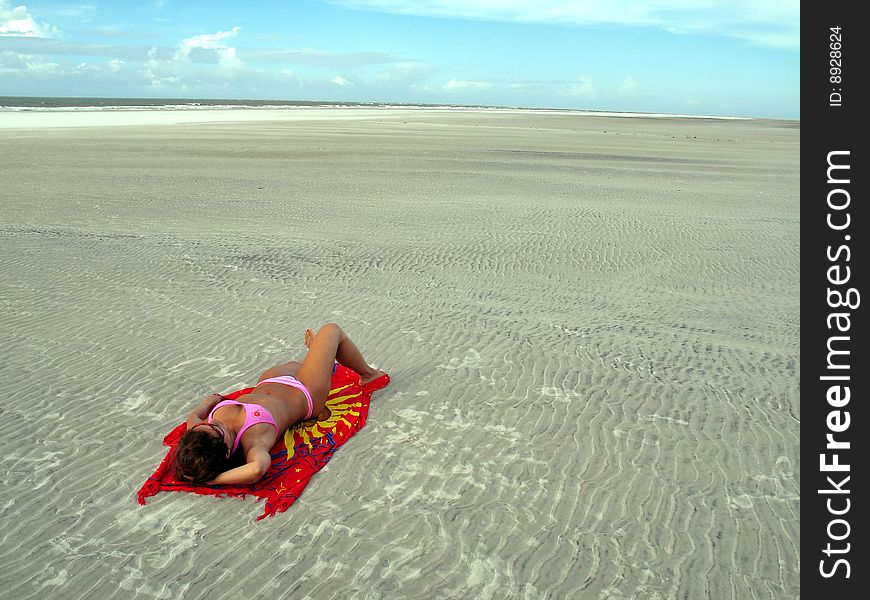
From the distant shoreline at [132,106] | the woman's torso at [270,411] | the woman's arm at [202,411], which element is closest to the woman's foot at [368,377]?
the woman's torso at [270,411]

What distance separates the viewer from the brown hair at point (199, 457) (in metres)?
4.03

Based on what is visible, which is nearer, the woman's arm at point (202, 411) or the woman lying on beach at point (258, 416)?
the woman lying on beach at point (258, 416)

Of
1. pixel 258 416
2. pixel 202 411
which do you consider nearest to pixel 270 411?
pixel 258 416

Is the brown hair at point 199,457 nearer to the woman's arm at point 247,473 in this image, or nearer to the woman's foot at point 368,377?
the woman's arm at point 247,473

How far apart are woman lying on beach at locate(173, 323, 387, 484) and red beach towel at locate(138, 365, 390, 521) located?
0.09 m

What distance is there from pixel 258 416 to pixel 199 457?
471mm

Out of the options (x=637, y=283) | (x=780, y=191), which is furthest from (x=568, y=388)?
(x=780, y=191)

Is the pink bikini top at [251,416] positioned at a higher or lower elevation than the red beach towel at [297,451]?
higher

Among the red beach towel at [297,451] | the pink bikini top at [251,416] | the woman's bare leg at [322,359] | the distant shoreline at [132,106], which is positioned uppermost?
the distant shoreline at [132,106]

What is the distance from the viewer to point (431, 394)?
549cm

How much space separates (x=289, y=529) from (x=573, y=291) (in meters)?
5.17

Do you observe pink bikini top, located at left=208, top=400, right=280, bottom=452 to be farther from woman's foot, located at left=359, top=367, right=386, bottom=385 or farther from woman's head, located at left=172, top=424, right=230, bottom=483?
woman's foot, located at left=359, top=367, right=386, bottom=385

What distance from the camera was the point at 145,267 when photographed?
8.94 meters
